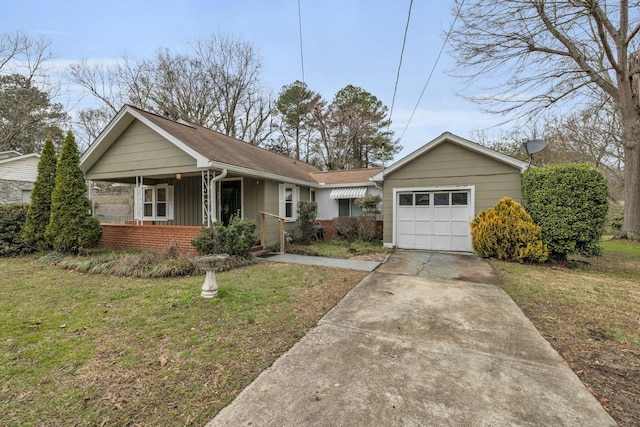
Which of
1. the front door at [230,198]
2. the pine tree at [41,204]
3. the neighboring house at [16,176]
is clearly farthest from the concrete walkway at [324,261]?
the neighboring house at [16,176]

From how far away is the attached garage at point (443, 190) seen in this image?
29.3ft

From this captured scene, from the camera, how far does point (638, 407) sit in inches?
87.1

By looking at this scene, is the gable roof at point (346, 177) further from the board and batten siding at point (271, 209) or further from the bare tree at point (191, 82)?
the bare tree at point (191, 82)

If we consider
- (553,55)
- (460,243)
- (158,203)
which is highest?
(553,55)

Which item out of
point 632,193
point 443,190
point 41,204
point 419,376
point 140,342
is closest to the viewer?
point 419,376

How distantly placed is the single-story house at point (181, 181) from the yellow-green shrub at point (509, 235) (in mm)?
5611

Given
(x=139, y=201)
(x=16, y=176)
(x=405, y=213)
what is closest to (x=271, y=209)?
(x=139, y=201)

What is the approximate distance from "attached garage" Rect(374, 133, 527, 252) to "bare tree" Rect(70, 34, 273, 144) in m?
18.3

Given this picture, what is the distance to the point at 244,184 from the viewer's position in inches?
400

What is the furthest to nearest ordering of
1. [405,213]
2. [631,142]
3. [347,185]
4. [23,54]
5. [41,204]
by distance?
[23,54]
[347,185]
[631,142]
[405,213]
[41,204]

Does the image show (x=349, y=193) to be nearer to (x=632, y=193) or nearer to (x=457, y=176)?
(x=457, y=176)

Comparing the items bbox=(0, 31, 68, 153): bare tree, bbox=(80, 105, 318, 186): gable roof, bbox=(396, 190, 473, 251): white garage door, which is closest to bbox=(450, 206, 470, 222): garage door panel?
bbox=(396, 190, 473, 251): white garage door

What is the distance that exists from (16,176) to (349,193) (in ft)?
61.9

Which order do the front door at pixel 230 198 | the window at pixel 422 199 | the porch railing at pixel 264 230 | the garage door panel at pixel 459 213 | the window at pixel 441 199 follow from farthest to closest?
1. the front door at pixel 230 198
2. the window at pixel 422 199
3. the window at pixel 441 199
4. the porch railing at pixel 264 230
5. the garage door panel at pixel 459 213
